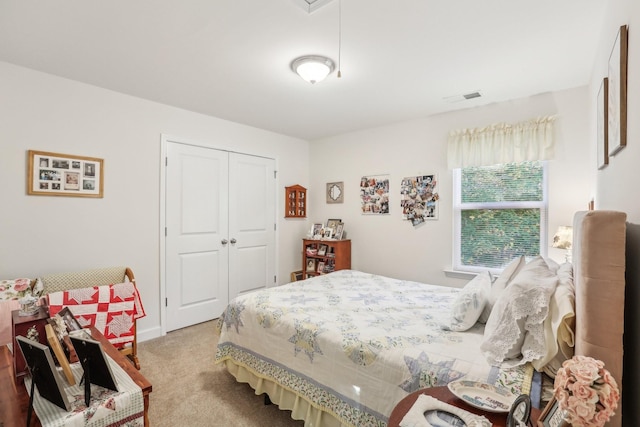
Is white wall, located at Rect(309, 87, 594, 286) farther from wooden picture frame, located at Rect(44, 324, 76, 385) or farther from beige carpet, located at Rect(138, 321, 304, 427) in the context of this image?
wooden picture frame, located at Rect(44, 324, 76, 385)

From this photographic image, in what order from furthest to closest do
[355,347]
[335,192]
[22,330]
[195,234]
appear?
1. [335,192]
2. [195,234]
3. [355,347]
4. [22,330]

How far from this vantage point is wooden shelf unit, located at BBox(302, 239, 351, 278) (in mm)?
4262

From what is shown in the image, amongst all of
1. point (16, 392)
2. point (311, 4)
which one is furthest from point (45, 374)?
point (311, 4)

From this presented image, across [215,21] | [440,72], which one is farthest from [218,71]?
[440,72]

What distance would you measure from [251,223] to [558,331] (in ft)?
11.7

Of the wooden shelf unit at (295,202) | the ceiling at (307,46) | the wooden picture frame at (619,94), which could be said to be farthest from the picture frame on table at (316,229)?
the wooden picture frame at (619,94)

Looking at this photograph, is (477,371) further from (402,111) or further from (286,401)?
(402,111)

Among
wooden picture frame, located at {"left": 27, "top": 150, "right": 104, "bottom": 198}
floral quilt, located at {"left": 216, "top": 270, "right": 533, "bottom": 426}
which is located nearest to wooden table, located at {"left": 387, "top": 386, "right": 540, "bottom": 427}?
floral quilt, located at {"left": 216, "top": 270, "right": 533, "bottom": 426}

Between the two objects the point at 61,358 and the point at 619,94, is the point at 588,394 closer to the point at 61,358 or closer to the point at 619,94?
the point at 619,94

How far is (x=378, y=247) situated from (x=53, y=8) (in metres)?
3.74

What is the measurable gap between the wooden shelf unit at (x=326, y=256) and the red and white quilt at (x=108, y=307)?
2.37m

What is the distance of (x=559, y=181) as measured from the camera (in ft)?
9.64

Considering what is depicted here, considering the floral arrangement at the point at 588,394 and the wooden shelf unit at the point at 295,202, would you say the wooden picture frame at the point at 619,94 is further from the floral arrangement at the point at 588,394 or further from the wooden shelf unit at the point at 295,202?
the wooden shelf unit at the point at 295,202

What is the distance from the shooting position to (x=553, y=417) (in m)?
0.88
